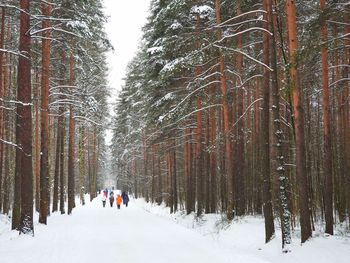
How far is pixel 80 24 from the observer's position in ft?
49.5

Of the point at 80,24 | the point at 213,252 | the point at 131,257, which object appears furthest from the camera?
the point at 80,24

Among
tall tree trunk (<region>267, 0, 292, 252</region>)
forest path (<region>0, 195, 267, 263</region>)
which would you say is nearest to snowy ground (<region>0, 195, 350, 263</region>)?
forest path (<region>0, 195, 267, 263</region>)

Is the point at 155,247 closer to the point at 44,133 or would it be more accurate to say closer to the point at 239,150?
the point at 44,133

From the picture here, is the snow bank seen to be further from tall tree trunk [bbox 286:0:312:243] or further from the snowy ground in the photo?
tall tree trunk [bbox 286:0:312:243]

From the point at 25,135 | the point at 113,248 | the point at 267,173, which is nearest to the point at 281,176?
the point at 267,173

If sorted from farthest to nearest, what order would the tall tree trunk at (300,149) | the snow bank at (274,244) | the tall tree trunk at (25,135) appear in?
the tall tree trunk at (25,135)
the tall tree trunk at (300,149)
the snow bank at (274,244)

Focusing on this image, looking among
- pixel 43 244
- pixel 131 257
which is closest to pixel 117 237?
pixel 43 244

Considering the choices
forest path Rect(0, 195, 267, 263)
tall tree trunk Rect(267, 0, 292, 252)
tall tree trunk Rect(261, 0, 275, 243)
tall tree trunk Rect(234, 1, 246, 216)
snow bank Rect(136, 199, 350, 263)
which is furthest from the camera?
tall tree trunk Rect(234, 1, 246, 216)

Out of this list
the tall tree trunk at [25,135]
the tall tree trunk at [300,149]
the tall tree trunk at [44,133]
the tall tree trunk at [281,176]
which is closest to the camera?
the tall tree trunk at [300,149]

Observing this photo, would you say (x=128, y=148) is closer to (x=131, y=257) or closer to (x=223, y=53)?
(x=223, y=53)

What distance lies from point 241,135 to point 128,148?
110 feet

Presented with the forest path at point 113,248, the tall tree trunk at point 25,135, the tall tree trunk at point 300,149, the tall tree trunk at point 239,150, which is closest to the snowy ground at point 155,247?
the forest path at point 113,248

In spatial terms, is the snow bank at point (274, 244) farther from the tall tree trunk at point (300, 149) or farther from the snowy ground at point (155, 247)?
the tall tree trunk at point (300, 149)

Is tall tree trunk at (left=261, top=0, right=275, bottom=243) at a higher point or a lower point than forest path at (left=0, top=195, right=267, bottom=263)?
higher
